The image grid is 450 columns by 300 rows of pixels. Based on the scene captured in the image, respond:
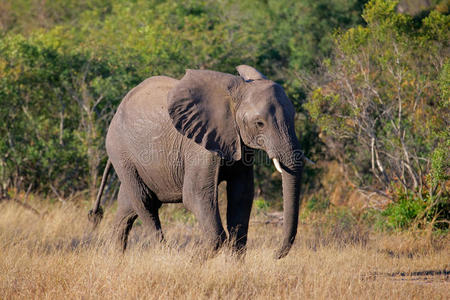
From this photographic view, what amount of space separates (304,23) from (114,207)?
746 centimetres

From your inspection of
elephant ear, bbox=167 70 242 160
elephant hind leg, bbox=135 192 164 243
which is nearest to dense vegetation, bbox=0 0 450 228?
elephant ear, bbox=167 70 242 160

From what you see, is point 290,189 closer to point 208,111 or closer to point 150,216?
point 208,111

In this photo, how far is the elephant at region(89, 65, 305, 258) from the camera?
20.3ft

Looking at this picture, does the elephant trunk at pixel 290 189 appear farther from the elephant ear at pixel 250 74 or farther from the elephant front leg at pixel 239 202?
the elephant ear at pixel 250 74

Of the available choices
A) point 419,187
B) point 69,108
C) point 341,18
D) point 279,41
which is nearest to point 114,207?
point 69,108

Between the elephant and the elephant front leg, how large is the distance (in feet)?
0.04

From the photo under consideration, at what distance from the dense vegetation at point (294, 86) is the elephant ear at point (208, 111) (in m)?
3.34

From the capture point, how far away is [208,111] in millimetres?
6586

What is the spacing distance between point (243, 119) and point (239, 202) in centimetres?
97

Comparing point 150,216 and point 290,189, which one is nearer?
point 290,189

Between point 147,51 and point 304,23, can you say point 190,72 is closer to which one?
point 147,51

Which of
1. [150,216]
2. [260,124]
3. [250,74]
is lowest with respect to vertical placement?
[150,216]

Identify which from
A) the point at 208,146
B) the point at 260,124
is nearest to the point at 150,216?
the point at 208,146

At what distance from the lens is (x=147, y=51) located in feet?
40.9
